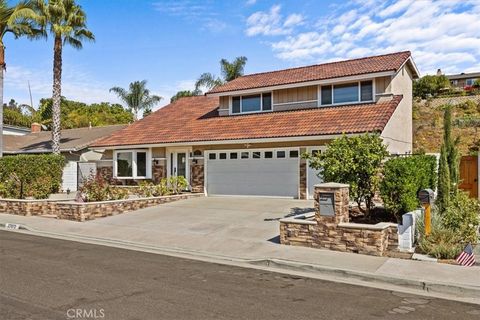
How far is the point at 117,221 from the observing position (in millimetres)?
14992

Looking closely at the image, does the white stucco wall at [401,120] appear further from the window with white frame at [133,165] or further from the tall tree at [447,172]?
the window with white frame at [133,165]

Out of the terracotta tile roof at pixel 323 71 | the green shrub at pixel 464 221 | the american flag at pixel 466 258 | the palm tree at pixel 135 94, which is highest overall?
the palm tree at pixel 135 94

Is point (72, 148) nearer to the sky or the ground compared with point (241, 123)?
nearer to the ground

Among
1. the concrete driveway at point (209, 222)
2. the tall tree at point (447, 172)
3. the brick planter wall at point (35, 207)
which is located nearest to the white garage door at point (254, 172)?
the concrete driveway at point (209, 222)

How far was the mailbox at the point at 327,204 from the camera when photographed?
33.6 feet

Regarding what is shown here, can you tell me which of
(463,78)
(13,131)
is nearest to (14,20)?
(13,131)

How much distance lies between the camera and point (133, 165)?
23.4 metres

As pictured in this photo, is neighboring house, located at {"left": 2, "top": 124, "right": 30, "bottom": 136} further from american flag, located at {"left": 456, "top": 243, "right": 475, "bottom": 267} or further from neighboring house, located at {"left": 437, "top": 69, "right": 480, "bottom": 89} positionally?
neighboring house, located at {"left": 437, "top": 69, "right": 480, "bottom": 89}

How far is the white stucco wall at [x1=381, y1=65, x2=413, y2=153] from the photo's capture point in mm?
18200

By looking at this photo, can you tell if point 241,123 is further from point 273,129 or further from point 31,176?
point 31,176

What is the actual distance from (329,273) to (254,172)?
11.6 metres

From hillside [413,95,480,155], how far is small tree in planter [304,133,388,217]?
15.9m

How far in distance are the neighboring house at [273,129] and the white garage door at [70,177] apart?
4.77 m

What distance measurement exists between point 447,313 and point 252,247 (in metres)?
5.21
